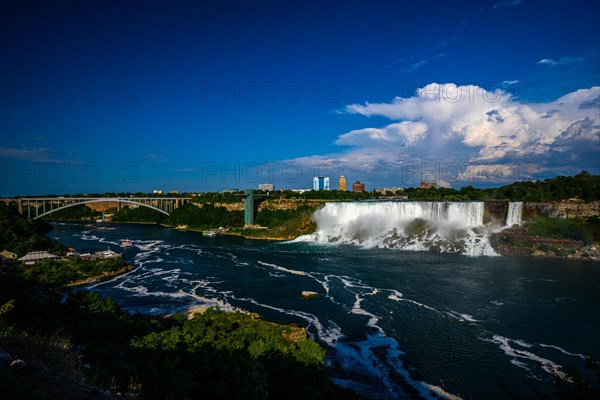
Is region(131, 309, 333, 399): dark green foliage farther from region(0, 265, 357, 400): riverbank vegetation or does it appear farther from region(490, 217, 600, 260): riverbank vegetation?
region(490, 217, 600, 260): riverbank vegetation

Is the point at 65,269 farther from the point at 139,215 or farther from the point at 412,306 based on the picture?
the point at 139,215

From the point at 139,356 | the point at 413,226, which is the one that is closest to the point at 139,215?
the point at 413,226

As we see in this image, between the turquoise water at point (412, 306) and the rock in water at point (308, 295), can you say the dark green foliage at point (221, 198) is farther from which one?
the rock in water at point (308, 295)

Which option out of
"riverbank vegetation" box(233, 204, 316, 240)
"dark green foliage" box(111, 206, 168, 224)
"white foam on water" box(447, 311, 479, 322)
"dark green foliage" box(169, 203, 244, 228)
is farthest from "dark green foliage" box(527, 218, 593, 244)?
"dark green foliage" box(111, 206, 168, 224)

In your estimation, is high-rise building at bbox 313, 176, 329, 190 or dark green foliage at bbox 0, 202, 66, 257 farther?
high-rise building at bbox 313, 176, 329, 190

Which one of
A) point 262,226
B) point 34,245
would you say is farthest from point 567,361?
point 262,226

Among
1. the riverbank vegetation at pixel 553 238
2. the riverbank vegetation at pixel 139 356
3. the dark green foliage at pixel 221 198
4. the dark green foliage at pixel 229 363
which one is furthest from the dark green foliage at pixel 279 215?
the dark green foliage at pixel 229 363
